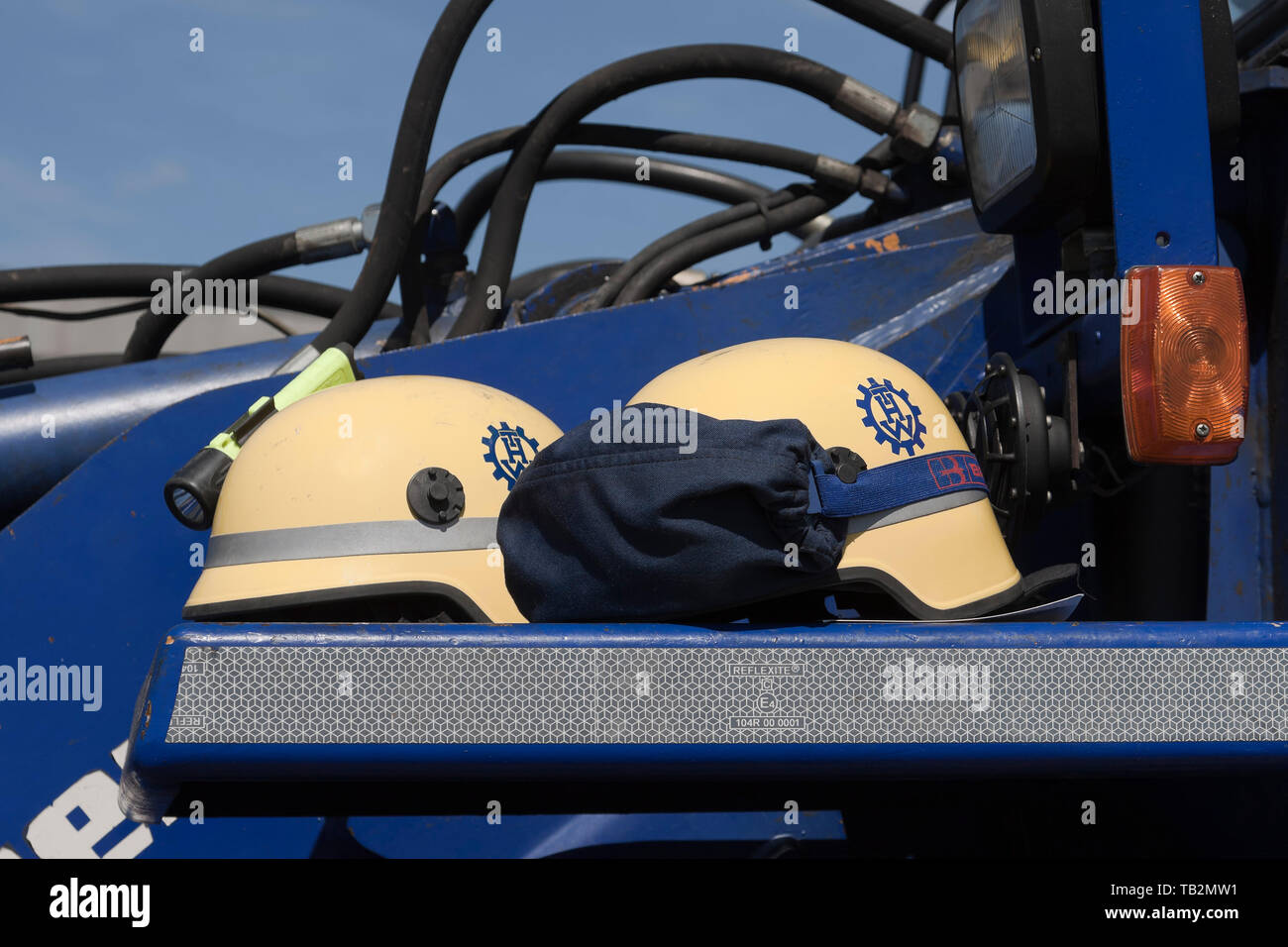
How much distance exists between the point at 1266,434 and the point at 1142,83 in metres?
0.55

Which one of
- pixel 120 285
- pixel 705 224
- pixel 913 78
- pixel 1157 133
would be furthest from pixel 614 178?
pixel 1157 133

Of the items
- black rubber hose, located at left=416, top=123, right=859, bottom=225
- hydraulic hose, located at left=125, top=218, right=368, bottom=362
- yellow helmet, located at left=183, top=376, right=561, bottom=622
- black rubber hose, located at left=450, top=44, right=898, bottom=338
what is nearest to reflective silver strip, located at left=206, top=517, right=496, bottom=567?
yellow helmet, located at left=183, top=376, right=561, bottom=622

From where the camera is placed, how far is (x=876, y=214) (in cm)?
264

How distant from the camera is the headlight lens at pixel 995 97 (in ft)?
5.04

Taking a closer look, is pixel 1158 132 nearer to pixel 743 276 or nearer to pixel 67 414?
pixel 743 276

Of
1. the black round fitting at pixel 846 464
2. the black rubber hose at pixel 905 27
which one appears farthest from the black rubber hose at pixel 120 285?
the black round fitting at pixel 846 464

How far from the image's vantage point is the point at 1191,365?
138cm

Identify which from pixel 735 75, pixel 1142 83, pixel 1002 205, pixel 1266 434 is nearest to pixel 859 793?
pixel 1266 434

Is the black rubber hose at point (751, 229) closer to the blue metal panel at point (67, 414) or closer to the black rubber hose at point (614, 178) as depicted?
the black rubber hose at point (614, 178)

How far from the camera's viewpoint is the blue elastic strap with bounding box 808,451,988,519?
124 cm

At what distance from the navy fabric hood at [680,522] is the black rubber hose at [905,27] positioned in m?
1.64

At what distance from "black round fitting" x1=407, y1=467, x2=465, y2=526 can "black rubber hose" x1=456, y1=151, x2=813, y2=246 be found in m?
1.42

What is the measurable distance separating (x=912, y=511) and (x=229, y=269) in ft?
6.37
